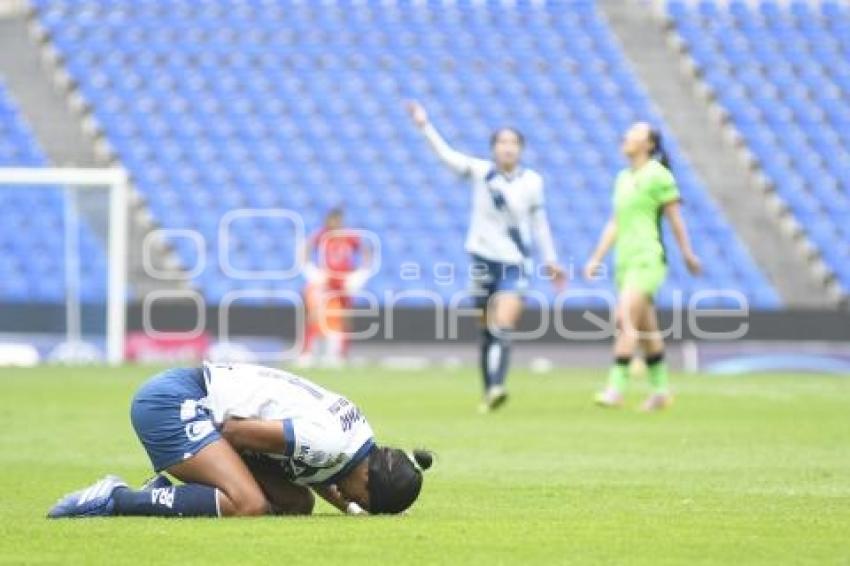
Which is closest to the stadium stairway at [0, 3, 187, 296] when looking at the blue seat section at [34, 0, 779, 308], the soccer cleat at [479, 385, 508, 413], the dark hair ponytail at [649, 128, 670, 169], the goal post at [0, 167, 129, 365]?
the blue seat section at [34, 0, 779, 308]

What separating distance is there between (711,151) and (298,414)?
27.4 m

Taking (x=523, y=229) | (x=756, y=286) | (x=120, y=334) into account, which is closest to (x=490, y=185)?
(x=523, y=229)

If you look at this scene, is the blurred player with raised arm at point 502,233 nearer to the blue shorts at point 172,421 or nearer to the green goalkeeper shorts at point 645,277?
the green goalkeeper shorts at point 645,277

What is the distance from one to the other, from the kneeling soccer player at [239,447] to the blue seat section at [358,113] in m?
20.9

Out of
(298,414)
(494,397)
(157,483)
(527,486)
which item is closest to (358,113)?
(494,397)

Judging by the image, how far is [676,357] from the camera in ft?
92.8

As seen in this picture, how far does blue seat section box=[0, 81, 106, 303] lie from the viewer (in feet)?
96.6

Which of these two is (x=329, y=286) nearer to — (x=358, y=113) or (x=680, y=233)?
(x=358, y=113)

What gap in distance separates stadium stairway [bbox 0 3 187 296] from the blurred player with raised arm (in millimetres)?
12915

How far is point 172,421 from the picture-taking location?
8797 millimetres

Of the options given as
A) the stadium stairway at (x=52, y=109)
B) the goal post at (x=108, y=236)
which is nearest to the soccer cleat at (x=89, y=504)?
the goal post at (x=108, y=236)

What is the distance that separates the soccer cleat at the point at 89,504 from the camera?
894 centimetres

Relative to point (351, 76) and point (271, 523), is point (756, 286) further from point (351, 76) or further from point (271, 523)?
point (271, 523)

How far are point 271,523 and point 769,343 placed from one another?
2075 centimetres
